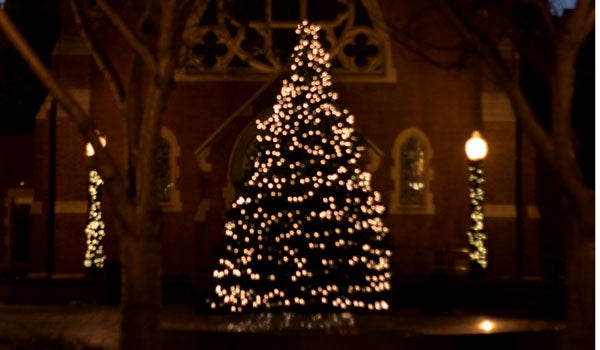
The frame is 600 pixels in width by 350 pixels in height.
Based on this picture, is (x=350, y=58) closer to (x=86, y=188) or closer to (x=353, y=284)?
(x=86, y=188)

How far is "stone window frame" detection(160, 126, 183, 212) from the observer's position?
110 ft

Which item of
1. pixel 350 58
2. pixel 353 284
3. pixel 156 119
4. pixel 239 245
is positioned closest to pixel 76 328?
pixel 239 245

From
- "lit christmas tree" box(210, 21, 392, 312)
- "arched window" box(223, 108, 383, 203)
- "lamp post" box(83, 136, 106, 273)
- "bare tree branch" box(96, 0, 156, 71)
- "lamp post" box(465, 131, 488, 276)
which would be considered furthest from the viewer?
"arched window" box(223, 108, 383, 203)

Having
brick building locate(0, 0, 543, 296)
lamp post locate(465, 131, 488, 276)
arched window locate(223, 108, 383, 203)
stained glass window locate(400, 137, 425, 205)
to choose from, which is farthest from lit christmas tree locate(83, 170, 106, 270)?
lamp post locate(465, 131, 488, 276)

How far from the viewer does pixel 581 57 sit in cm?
3575

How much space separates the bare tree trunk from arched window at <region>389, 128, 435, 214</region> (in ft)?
62.2

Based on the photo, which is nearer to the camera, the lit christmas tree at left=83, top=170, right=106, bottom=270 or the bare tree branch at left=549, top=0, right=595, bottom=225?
the bare tree branch at left=549, top=0, right=595, bottom=225

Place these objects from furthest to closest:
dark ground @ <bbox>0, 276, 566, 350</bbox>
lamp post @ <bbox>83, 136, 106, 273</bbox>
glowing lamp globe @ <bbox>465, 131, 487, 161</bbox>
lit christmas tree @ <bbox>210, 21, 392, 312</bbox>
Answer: lamp post @ <bbox>83, 136, 106, 273</bbox> → glowing lamp globe @ <bbox>465, 131, 487, 161</bbox> → lit christmas tree @ <bbox>210, 21, 392, 312</bbox> → dark ground @ <bbox>0, 276, 566, 350</bbox>

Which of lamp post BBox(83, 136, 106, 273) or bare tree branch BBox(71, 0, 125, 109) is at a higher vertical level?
bare tree branch BBox(71, 0, 125, 109)

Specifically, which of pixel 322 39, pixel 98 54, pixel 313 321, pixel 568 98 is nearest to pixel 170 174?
pixel 322 39

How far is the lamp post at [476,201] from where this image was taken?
80.6 ft

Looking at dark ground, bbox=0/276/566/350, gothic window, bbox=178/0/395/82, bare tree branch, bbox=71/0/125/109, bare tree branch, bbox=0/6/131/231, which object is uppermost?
gothic window, bbox=178/0/395/82

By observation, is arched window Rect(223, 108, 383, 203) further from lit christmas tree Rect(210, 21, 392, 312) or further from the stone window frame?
lit christmas tree Rect(210, 21, 392, 312)

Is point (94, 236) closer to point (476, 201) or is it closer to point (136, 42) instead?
point (476, 201)
